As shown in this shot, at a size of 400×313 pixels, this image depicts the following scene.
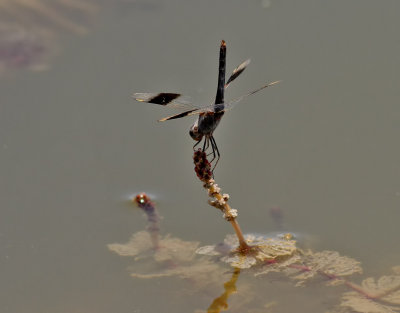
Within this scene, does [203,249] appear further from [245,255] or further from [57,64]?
[57,64]

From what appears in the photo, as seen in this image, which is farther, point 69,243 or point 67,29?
point 67,29

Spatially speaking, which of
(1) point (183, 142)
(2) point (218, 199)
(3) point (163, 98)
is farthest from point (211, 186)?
(1) point (183, 142)

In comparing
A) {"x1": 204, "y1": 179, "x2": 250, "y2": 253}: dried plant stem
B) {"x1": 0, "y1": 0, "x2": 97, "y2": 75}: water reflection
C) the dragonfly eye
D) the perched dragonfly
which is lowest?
{"x1": 204, "y1": 179, "x2": 250, "y2": 253}: dried plant stem

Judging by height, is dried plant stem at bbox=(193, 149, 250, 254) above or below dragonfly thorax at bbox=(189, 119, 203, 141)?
below

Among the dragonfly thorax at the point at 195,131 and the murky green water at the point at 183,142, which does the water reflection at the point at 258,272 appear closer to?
the murky green water at the point at 183,142

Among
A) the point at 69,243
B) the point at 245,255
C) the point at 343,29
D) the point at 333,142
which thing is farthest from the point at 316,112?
the point at 69,243

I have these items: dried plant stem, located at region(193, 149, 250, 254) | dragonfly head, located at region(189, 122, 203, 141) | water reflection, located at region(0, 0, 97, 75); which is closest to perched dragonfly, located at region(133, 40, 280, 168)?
dragonfly head, located at region(189, 122, 203, 141)

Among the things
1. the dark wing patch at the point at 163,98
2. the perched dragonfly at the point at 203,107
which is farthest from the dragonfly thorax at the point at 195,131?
the dark wing patch at the point at 163,98

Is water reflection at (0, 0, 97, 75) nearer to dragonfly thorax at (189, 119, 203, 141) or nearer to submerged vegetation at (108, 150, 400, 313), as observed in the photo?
dragonfly thorax at (189, 119, 203, 141)
